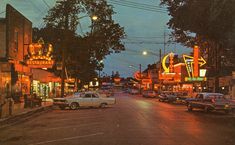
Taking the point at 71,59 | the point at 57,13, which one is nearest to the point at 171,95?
the point at 71,59

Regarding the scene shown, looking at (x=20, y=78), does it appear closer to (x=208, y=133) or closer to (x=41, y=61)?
(x=41, y=61)

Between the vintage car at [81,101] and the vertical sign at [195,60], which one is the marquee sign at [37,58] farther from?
the vertical sign at [195,60]

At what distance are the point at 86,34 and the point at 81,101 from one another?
16.5m

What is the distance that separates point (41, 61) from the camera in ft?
133

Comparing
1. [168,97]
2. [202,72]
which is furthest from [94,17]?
[202,72]

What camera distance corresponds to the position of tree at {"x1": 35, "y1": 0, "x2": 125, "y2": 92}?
50.5 m

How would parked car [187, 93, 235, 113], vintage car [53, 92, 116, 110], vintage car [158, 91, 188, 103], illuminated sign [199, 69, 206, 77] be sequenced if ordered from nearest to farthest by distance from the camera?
parked car [187, 93, 235, 113], vintage car [53, 92, 116, 110], vintage car [158, 91, 188, 103], illuminated sign [199, 69, 206, 77]

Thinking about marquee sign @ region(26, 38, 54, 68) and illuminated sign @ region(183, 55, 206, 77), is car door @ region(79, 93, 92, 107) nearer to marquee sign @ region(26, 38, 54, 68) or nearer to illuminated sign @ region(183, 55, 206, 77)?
marquee sign @ region(26, 38, 54, 68)

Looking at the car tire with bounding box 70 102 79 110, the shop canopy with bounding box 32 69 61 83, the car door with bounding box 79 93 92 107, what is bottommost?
the car tire with bounding box 70 102 79 110

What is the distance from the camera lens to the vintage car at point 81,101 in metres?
39.9

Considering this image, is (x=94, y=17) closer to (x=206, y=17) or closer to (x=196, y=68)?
(x=196, y=68)

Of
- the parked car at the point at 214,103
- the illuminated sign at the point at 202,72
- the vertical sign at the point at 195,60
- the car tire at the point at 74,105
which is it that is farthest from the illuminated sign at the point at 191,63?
the car tire at the point at 74,105

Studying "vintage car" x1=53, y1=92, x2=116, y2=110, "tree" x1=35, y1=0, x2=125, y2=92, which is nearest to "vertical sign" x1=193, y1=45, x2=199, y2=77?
"tree" x1=35, y1=0, x2=125, y2=92

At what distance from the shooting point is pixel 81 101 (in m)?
40.4
